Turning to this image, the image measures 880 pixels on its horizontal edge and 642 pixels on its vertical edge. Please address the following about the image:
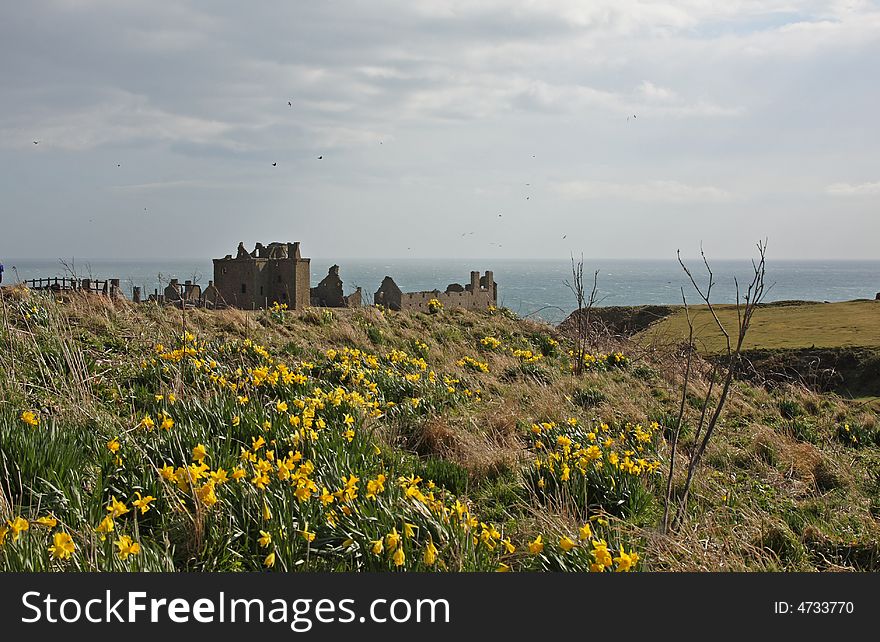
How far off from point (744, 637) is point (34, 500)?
373 centimetres

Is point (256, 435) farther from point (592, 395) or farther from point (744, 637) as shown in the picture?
point (592, 395)

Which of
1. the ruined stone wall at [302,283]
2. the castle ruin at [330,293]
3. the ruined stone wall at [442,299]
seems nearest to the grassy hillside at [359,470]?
the ruined stone wall at [442,299]

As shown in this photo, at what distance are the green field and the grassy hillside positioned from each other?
39.3 ft

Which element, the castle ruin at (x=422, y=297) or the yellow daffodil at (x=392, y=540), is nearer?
the yellow daffodil at (x=392, y=540)

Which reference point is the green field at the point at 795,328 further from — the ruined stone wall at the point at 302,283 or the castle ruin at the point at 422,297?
the ruined stone wall at the point at 302,283

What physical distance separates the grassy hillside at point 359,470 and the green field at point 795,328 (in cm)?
1199

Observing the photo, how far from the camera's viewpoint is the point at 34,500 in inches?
153

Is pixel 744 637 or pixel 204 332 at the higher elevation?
pixel 204 332

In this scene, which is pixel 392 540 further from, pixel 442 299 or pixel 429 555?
pixel 442 299

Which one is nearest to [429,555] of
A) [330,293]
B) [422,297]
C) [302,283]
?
[422,297]

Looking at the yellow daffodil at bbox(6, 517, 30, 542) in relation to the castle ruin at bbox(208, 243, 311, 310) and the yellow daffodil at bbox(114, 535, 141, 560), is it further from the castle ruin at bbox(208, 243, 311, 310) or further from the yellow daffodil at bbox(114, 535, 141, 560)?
the castle ruin at bbox(208, 243, 311, 310)

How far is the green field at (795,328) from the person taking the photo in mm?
23312

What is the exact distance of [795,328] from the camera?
91.4 feet

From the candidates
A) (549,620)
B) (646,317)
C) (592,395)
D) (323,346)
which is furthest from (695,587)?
(646,317)
